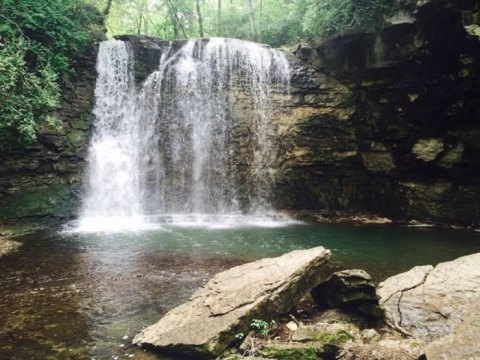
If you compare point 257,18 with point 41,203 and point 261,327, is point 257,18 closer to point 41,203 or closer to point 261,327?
point 41,203

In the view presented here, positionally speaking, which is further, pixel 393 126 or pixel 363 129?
pixel 363 129

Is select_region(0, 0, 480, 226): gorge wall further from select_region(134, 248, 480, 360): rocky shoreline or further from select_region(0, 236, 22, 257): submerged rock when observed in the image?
select_region(134, 248, 480, 360): rocky shoreline

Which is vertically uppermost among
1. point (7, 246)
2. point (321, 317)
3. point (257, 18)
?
point (257, 18)

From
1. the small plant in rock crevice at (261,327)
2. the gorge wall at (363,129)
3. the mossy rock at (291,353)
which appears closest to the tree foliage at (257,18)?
the gorge wall at (363,129)

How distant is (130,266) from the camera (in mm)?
7992

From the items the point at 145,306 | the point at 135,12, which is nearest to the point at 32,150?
the point at 145,306

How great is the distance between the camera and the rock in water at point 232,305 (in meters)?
4.25

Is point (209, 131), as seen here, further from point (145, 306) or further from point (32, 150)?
point (145, 306)

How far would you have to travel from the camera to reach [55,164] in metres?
13.6

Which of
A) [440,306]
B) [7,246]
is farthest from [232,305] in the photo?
[7,246]

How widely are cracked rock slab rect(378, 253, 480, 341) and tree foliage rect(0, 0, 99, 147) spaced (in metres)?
10.4

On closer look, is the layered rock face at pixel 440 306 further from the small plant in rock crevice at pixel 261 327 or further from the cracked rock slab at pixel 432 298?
the small plant in rock crevice at pixel 261 327

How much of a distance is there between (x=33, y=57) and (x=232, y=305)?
39.7ft

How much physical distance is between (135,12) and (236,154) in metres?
16.8
